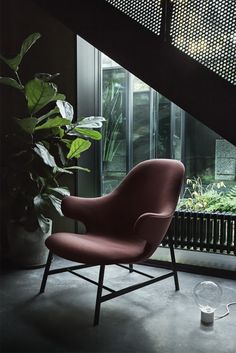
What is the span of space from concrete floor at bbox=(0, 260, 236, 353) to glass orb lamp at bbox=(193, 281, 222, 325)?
0.19 ft

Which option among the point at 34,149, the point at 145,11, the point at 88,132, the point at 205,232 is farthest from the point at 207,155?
the point at 145,11

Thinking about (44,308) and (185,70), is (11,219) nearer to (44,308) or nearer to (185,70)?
(44,308)

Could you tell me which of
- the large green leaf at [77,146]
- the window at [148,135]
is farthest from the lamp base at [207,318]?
the large green leaf at [77,146]

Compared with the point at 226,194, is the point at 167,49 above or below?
above

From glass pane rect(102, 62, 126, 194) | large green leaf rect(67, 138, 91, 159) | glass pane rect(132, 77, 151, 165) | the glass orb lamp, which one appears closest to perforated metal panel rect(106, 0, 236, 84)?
the glass orb lamp

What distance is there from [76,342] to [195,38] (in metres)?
1.55

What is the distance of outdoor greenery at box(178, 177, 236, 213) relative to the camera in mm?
3252

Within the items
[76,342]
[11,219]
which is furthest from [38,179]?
[76,342]

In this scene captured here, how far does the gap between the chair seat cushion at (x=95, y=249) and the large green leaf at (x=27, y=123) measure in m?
0.88

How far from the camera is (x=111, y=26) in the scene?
1.58 meters

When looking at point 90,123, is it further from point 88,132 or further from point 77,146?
point 77,146

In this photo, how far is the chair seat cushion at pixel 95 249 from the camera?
2098 millimetres

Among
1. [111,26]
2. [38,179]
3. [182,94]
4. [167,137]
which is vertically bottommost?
[38,179]

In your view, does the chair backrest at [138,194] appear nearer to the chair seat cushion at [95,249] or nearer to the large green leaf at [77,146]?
the chair seat cushion at [95,249]
